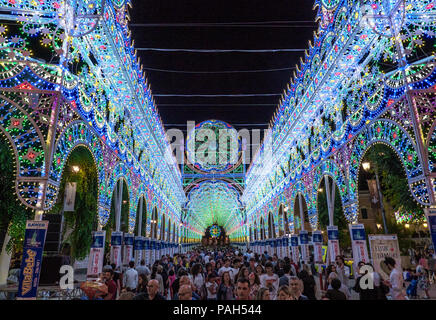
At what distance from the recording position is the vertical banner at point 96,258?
27.7 ft

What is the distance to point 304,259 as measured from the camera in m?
14.6

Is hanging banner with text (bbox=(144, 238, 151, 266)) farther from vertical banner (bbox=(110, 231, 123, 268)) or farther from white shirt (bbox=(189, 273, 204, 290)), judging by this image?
white shirt (bbox=(189, 273, 204, 290))

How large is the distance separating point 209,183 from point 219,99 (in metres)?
16.0

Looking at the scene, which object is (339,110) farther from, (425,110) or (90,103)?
(90,103)

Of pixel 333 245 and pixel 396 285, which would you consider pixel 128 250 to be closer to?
pixel 333 245

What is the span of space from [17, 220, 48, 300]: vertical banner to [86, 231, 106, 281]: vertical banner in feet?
10.6

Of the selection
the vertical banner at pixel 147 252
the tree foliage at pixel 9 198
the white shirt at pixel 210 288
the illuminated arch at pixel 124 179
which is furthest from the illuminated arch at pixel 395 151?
the vertical banner at pixel 147 252

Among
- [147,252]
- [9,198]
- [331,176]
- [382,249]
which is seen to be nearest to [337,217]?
[331,176]

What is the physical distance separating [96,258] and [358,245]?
764cm

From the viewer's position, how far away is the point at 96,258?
28.2 ft

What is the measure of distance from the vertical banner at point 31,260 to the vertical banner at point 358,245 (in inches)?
302

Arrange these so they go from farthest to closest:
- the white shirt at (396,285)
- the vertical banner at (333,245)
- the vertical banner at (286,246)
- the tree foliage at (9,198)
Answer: the vertical banner at (286,246) < the vertical banner at (333,245) < the tree foliage at (9,198) < the white shirt at (396,285)

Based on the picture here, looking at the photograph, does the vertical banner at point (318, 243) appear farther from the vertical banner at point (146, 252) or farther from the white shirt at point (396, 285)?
the vertical banner at point (146, 252)
